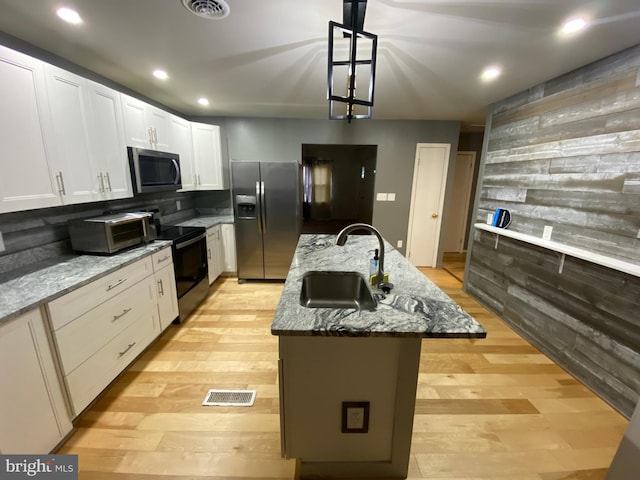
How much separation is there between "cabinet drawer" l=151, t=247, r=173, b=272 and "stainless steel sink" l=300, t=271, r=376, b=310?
1.53 m

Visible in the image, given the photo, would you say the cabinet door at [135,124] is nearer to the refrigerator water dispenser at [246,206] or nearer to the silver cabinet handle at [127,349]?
the refrigerator water dispenser at [246,206]

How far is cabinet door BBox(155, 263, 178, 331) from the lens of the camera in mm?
2309

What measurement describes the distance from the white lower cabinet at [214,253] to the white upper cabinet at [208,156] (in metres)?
0.67

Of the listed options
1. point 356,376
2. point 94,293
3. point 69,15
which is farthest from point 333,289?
point 69,15

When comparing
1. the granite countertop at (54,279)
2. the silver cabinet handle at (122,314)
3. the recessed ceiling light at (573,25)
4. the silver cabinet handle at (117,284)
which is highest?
the recessed ceiling light at (573,25)

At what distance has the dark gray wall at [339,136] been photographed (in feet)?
13.0

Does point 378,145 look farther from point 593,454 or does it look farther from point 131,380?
point 131,380

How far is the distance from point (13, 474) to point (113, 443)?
39 cm

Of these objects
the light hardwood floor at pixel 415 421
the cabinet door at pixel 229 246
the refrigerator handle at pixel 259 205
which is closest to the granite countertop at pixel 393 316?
the light hardwood floor at pixel 415 421

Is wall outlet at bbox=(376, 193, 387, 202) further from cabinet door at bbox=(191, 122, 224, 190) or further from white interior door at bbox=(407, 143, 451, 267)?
cabinet door at bbox=(191, 122, 224, 190)

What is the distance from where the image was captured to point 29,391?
4.15ft

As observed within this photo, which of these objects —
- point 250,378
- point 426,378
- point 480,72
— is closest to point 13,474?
point 250,378

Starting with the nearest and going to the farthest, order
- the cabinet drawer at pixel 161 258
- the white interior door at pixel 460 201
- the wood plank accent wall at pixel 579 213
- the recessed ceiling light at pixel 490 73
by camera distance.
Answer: the wood plank accent wall at pixel 579 213 < the recessed ceiling light at pixel 490 73 < the cabinet drawer at pixel 161 258 < the white interior door at pixel 460 201

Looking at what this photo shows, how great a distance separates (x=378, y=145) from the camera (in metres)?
4.07
